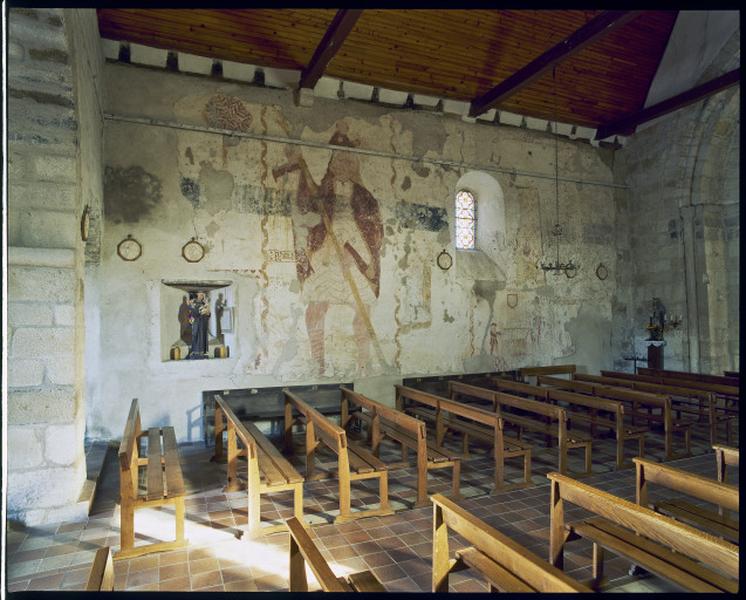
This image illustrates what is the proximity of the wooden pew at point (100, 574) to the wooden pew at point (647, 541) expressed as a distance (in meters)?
2.51

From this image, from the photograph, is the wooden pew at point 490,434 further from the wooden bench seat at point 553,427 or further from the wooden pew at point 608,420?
the wooden pew at point 608,420

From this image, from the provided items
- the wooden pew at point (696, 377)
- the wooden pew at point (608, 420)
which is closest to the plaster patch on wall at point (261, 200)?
the wooden pew at point (608, 420)

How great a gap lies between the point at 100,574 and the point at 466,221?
9.26m

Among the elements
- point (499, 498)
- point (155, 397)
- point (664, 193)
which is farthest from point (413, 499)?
point (664, 193)

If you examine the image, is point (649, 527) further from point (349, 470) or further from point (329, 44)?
point (329, 44)

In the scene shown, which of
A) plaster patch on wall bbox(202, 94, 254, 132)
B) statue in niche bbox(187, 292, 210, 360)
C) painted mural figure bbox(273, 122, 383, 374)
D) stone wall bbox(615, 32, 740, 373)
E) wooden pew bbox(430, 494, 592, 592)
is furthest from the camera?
stone wall bbox(615, 32, 740, 373)

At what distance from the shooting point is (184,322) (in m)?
7.81

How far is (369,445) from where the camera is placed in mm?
7297

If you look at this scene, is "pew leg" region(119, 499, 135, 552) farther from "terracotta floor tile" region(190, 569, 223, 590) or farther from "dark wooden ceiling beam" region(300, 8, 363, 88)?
"dark wooden ceiling beam" region(300, 8, 363, 88)

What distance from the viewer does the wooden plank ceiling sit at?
7.53m

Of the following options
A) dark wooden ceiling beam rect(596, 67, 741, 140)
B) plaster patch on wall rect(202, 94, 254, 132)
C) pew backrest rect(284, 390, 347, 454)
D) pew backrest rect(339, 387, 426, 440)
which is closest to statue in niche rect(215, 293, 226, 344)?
pew backrest rect(339, 387, 426, 440)

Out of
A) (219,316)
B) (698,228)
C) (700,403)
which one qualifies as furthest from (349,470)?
(698,228)

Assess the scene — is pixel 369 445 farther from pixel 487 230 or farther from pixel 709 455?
pixel 487 230
